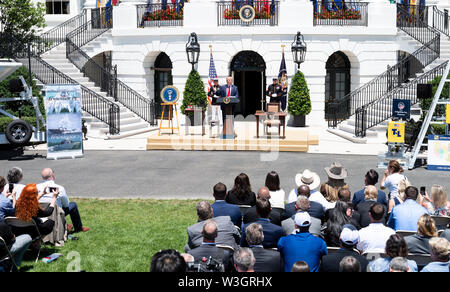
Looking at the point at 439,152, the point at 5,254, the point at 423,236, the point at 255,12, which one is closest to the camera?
the point at 423,236

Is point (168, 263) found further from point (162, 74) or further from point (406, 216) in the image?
point (162, 74)

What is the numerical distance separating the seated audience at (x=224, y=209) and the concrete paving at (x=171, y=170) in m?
5.00

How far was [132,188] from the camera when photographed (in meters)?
15.9

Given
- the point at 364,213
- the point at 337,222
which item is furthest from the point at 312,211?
the point at 337,222

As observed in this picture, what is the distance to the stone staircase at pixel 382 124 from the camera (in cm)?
2448

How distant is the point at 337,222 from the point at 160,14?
958 inches

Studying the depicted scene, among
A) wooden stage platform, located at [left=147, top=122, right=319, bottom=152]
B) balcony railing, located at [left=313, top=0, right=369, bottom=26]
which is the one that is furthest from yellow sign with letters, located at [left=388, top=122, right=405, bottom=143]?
balcony railing, located at [left=313, top=0, right=369, bottom=26]

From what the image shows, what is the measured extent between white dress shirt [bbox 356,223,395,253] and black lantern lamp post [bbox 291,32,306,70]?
69.0 ft

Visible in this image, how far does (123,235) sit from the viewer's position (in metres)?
11.2

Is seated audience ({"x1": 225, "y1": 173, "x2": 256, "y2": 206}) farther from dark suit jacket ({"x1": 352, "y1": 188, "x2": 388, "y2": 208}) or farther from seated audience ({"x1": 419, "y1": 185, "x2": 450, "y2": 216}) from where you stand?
seated audience ({"x1": 419, "y1": 185, "x2": 450, "y2": 216})

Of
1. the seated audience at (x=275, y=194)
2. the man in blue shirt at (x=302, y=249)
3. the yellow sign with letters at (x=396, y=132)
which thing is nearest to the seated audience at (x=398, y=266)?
the man in blue shirt at (x=302, y=249)

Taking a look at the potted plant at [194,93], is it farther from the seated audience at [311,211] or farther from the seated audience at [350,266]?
the seated audience at [350,266]

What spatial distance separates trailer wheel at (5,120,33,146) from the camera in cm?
2016
